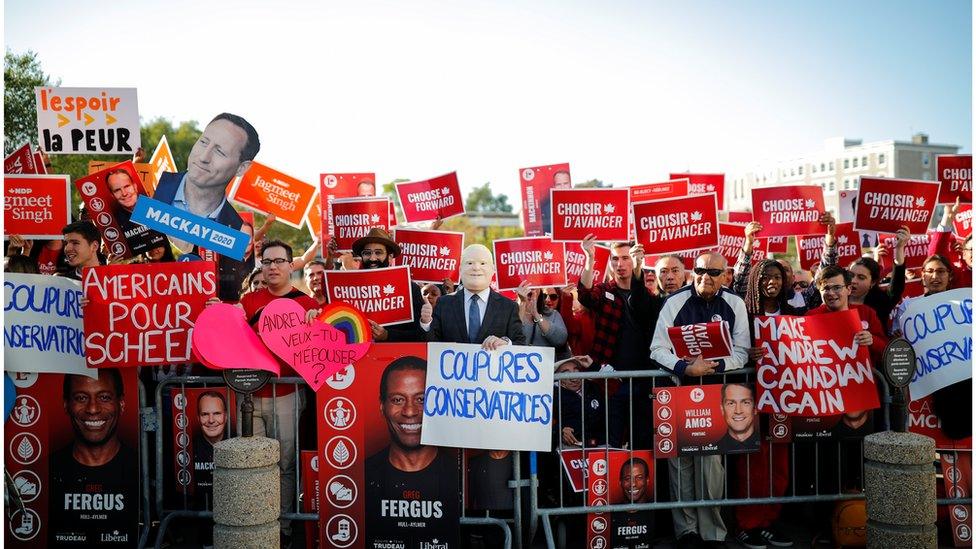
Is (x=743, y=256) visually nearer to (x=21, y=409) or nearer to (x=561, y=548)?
(x=561, y=548)

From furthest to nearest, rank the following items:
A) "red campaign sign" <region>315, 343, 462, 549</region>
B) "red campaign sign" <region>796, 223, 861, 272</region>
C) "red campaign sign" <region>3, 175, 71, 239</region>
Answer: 1. "red campaign sign" <region>796, 223, 861, 272</region>
2. "red campaign sign" <region>3, 175, 71, 239</region>
3. "red campaign sign" <region>315, 343, 462, 549</region>

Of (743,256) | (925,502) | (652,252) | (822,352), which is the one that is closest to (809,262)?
(743,256)

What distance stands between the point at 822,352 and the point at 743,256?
3.05 m

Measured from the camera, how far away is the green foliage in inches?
741

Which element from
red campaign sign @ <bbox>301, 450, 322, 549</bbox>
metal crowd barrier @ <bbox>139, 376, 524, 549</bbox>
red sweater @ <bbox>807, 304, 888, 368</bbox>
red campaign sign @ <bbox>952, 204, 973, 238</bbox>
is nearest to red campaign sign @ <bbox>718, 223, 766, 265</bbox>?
red campaign sign @ <bbox>952, 204, 973, 238</bbox>

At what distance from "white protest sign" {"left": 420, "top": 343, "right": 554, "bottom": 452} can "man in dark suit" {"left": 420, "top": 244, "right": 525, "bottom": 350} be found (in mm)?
301

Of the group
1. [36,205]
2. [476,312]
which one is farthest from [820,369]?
[36,205]

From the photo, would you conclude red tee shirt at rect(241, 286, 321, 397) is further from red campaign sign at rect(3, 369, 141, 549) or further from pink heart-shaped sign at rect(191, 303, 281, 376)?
red campaign sign at rect(3, 369, 141, 549)

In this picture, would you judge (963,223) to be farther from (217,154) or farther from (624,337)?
(217,154)

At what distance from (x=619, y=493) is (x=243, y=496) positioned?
9.44 ft

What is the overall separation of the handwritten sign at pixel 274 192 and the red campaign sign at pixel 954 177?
26.3 ft

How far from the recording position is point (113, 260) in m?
8.55

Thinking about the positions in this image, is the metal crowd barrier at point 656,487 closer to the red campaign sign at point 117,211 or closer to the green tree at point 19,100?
the red campaign sign at point 117,211

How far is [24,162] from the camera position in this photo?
9.75 meters
